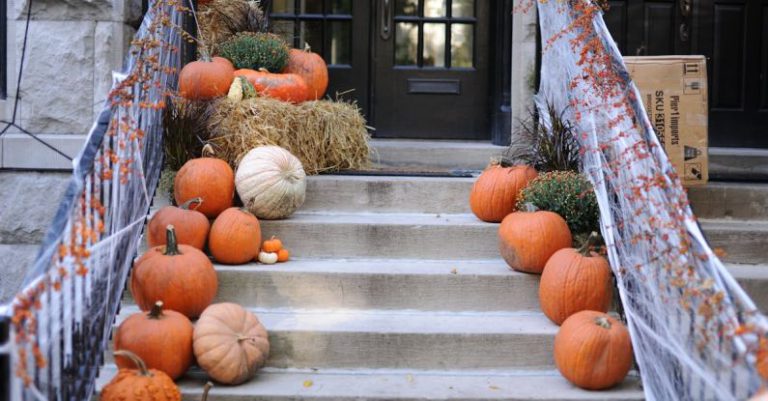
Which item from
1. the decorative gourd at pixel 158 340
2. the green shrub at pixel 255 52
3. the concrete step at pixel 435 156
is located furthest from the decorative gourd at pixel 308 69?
the decorative gourd at pixel 158 340

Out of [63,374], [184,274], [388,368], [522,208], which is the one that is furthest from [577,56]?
[63,374]

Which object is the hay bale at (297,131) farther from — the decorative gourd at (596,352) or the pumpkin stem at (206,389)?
the decorative gourd at (596,352)

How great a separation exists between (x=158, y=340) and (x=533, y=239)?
187 cm

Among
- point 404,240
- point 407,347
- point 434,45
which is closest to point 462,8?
point 434,45

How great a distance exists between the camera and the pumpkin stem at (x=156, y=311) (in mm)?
3859

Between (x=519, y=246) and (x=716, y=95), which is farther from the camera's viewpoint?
(x=716, y=95)

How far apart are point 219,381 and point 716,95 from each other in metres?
4.74

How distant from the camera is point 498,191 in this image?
4.98 metres

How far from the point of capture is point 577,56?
4.95 m

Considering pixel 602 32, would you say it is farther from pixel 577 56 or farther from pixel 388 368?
pixel 388 368

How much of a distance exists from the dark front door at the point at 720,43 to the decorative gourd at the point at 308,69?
2255 mm

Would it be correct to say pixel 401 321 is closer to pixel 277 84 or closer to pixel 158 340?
pixel 158 340

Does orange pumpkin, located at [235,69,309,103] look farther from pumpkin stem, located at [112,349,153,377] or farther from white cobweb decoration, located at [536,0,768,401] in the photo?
pumpkin stem, located at [112,349,153,377]

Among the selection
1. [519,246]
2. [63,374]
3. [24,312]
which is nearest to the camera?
[24,312]
